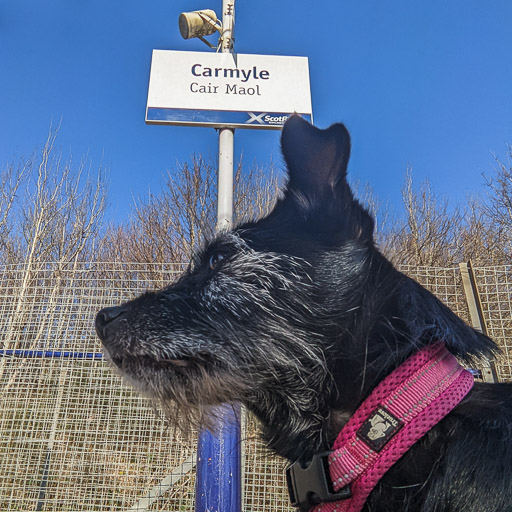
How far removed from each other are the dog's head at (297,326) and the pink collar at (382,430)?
0.11 metres

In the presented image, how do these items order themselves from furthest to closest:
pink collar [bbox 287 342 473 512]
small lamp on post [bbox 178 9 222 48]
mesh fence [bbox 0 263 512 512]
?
small lamp on post [bbox 178 9 222 48], mesh fence [bbox 0 263 512 512], pink collar [bbox 287 342 473 512]

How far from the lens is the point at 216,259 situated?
1.58 m

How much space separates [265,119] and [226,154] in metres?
0.53

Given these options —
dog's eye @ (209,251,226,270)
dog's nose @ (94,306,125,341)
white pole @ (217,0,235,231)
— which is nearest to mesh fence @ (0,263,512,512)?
white pole @ (217,0,235,231)

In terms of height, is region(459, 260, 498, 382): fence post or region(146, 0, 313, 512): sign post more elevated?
region(146, 0, 313, 512): sign post

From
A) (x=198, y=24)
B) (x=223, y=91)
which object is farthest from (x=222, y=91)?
(x=198, y=24)

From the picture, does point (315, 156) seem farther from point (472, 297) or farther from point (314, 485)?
point (472, 297)

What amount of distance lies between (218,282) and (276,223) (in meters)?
0.32

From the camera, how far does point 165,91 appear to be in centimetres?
414

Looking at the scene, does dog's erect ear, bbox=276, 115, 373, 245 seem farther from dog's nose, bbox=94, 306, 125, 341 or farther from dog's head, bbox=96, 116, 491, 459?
dog's nose, bbox=94, 306, 125, 341

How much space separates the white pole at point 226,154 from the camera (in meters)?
3.62

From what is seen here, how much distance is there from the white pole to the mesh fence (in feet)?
2.86

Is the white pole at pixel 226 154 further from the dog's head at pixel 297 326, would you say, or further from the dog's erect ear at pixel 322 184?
the dog's head at pixel 297 326

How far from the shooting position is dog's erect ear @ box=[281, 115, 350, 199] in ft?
4.72
